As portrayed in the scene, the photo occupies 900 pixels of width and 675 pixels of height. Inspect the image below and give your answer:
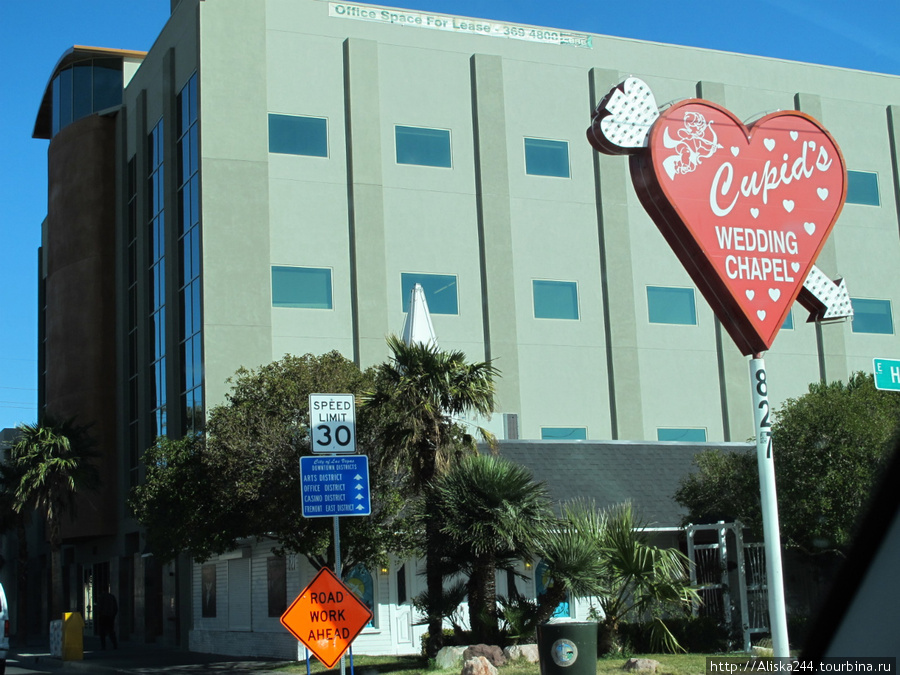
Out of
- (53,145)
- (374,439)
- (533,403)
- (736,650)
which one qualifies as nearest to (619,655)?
(736,650)

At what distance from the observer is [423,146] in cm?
3706

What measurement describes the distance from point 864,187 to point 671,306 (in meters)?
10.6

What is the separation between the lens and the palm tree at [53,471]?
39375mm

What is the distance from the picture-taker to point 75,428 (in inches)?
1642

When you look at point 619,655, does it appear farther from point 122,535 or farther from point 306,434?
point 122,535

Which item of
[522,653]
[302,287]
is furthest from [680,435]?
[522,653]

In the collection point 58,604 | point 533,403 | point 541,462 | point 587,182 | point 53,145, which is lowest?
point 58,604

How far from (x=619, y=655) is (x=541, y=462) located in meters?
8.61

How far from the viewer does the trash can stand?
14.5 metres

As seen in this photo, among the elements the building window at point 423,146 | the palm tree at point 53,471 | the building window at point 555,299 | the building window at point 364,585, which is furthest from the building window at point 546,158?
the palm tree at point 53,471

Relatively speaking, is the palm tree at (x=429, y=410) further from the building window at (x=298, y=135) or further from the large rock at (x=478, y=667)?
the building window at (x=298, y=135)

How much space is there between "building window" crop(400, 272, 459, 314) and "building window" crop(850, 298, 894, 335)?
16272 millimetres

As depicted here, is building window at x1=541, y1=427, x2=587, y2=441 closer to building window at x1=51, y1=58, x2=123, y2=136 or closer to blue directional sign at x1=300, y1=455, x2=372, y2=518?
blue directional sign at x1=300, y1=455, x2=372, y2=518

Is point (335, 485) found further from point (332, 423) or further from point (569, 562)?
point (569, 562)
